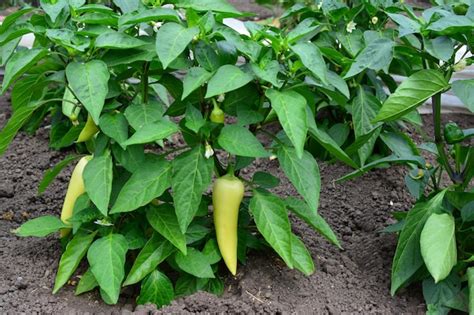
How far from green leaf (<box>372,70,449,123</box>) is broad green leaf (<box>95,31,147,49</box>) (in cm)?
73

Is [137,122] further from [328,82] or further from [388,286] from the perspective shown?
[388,286]

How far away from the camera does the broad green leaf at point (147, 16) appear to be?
2092mm

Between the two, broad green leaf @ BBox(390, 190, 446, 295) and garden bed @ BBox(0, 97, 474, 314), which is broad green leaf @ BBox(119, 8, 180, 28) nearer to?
garden bed @ BBox(0, 97, 474, 314)

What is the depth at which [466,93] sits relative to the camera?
7.14 feet

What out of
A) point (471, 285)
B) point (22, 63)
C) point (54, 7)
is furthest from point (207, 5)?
point (471, 285)

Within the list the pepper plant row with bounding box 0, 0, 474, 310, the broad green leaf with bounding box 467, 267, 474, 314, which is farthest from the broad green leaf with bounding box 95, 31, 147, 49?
the broad green leaf with bounding box 467, 267, 474, 314

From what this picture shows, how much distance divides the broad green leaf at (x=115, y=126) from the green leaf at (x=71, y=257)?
1.19 ft

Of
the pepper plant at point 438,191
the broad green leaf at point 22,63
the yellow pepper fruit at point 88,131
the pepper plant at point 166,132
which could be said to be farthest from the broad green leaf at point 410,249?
the broad green leaf at point 22,63

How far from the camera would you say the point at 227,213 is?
228 cm

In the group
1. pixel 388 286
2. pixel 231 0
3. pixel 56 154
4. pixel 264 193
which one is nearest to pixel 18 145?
pixel 56 154

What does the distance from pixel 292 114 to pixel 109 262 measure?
27.3 inches

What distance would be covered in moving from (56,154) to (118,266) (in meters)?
1.37

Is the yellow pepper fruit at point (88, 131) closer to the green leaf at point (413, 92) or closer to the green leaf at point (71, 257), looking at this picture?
the green leaf at point (71, 257)

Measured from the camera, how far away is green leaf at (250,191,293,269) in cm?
219
